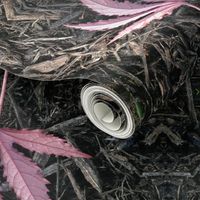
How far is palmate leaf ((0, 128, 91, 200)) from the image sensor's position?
81cm

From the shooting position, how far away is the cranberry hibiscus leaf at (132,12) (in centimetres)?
86

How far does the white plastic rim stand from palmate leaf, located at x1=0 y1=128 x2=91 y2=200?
6 cm

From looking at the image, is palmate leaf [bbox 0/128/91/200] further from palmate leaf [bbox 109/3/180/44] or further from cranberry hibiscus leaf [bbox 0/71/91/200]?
palmate leaf [bbox 109/3/180/44]

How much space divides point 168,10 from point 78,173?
0.28 metres

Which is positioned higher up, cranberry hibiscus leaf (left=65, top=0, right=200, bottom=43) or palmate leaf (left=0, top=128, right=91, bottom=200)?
cranberry hibiscus leaf (left=65, top=0, right=200, bottom=43)

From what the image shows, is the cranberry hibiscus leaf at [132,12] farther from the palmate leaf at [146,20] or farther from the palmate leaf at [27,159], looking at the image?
the palmate leaf at [27,159]

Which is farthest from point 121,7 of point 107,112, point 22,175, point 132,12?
point 22,175

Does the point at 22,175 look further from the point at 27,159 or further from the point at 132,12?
the point at 132,12

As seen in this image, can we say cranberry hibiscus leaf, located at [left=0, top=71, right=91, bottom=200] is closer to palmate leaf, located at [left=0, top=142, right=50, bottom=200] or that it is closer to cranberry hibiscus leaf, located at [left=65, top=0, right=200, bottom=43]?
palmate leaf, located at [left=0, top=142, right=50, bottom=200]

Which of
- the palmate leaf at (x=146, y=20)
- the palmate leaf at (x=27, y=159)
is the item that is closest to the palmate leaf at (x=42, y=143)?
the palmate leaf at (x=27, y=159)

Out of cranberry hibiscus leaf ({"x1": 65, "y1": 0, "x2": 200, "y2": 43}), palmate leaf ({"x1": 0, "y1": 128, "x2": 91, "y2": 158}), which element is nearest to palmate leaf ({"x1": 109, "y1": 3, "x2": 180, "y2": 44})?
cranberry hibiscus leaf ({"x1": 65, "y1": 0, "x2": 200, "y2": 43})

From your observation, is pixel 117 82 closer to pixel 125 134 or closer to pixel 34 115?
pixel 125 134

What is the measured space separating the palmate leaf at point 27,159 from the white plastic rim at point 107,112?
0.21 feet

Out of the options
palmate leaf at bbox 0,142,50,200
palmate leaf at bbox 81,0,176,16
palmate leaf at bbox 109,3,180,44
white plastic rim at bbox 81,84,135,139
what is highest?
palmate leaf at bbox 81,0,176,16
